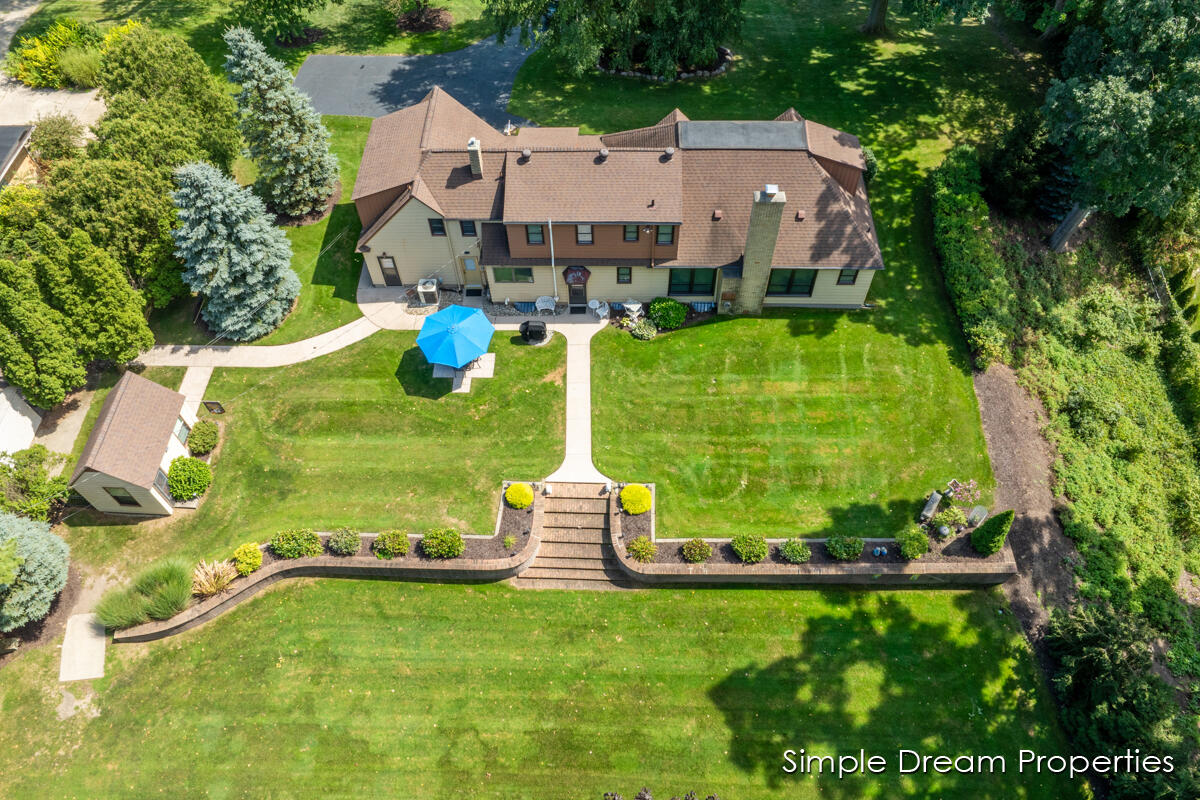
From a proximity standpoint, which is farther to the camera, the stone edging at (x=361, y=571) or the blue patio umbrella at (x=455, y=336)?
the blue patio umbrella at (x=455, y=336)

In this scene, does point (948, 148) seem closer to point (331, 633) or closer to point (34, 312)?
point (331, 633)

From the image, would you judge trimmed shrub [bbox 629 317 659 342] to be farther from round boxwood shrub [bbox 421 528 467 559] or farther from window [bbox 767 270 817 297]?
round boxwood shrub [bbox 421 528 467 559]

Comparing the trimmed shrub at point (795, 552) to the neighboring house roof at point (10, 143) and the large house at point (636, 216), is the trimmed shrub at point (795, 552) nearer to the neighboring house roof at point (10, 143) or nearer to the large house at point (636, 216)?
the large house at point (636, 216)

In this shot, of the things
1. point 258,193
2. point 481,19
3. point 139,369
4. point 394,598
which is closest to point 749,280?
point 394,598

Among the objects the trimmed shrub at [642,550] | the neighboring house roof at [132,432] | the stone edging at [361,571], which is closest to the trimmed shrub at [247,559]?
the stone edging at [361,571]

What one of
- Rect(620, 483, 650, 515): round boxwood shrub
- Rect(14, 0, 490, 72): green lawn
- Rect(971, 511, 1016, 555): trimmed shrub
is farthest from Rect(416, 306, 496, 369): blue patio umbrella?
Rect(14, 0, 490, 72): green lawn

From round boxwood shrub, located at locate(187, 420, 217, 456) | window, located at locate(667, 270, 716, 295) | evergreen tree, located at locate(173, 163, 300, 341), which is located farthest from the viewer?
window, located at locate(667, 270, 716, 295)
